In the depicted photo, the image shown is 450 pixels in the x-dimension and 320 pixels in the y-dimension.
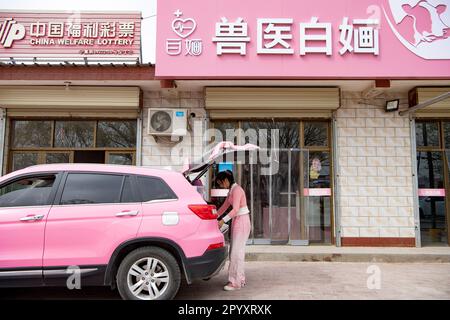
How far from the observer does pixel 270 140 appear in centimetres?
991

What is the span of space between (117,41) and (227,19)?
269 centimetres

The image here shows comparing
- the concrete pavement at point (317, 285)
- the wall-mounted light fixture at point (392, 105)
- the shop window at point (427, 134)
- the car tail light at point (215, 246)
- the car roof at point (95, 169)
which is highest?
the wall-mounted light fixture at point (392, 105)

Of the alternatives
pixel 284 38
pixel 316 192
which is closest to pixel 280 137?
pixel 316 192

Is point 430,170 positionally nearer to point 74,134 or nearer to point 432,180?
point 432,180

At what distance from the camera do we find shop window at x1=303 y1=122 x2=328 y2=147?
9.90m

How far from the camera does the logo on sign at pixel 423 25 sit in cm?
836

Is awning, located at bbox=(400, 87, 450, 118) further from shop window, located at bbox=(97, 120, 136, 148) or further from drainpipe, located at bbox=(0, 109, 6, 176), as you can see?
drainpipe, located at bbox=(0, 109, 6, 176)

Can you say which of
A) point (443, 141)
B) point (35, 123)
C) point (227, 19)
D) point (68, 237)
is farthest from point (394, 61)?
point (35, 123)

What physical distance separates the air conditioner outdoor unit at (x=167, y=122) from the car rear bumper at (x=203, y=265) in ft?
16.0

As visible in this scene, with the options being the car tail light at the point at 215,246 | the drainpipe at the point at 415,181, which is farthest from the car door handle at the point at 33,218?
the drainpipe at the point at 415,181

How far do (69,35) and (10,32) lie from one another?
54.2 inches

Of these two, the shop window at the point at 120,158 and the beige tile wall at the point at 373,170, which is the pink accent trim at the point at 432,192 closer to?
the beige tile wall at the point at 373,170

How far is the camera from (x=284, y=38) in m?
8.38
